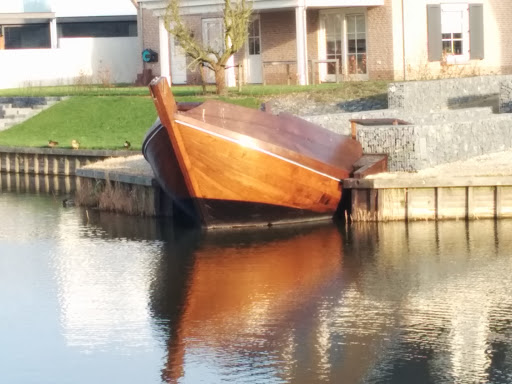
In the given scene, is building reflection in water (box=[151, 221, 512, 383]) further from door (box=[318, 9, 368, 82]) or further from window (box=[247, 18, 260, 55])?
window (box=[247, 18, 260, 55])

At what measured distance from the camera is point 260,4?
1420 inches

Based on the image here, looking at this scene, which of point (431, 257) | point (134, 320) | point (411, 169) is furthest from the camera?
point (411, 169)

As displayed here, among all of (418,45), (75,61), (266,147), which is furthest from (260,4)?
(266,147)

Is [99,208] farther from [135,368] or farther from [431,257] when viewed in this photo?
[135,368]

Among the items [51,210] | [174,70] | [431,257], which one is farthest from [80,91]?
[431,257]

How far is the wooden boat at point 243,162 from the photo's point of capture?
60.7 feet

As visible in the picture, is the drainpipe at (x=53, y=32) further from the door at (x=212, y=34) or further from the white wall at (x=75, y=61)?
the door at (x=212, y=34)

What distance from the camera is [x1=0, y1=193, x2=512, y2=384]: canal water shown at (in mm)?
11602

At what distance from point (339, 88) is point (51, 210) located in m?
11.6

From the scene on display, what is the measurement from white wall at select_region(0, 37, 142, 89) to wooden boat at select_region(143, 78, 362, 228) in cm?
2559

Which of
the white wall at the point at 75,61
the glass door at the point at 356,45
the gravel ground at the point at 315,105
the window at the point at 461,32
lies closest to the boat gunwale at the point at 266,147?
the gravel ground at the point at 315,105

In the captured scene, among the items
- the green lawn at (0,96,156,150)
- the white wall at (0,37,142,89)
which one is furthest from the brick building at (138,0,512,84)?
the white wall at (0,37,142,89)

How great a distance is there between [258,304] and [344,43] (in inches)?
932

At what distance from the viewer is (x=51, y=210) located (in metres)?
23.5
